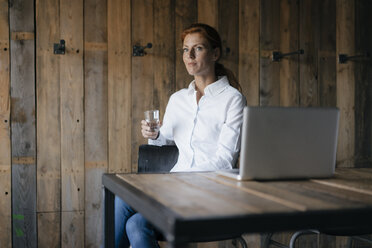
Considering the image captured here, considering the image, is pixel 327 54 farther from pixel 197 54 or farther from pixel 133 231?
pixel 133 231

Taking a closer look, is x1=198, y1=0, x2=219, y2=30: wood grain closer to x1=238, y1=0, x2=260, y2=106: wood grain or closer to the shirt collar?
x1=238, y1=0, x2=260, y2=106: wood grain

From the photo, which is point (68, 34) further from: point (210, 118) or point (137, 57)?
point (210, 118)

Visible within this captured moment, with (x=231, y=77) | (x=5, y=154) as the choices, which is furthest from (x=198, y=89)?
(x=5, y=154)

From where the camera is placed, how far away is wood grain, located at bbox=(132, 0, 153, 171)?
2660mm

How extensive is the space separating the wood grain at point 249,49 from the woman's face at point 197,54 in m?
0.67

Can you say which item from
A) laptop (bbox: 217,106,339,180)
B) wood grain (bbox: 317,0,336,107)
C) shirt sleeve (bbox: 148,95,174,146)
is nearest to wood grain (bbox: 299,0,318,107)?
wood grain (bbox: 317,0,336,107)

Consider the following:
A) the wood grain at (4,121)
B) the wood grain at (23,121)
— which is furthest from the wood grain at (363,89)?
the wood grain at (4,121)

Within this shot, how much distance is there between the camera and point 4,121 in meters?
2.48

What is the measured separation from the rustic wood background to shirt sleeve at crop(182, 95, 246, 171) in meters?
0.78

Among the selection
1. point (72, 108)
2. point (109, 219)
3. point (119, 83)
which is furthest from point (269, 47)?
point (109, 219)

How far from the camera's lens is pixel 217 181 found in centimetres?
121

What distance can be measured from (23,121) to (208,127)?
1174 millimetres

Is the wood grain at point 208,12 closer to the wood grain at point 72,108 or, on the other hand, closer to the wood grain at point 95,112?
the wood grain at point 95,112

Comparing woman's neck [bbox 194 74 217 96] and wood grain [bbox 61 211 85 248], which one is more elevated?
woman's neck [bbox 194 74 217 96]
